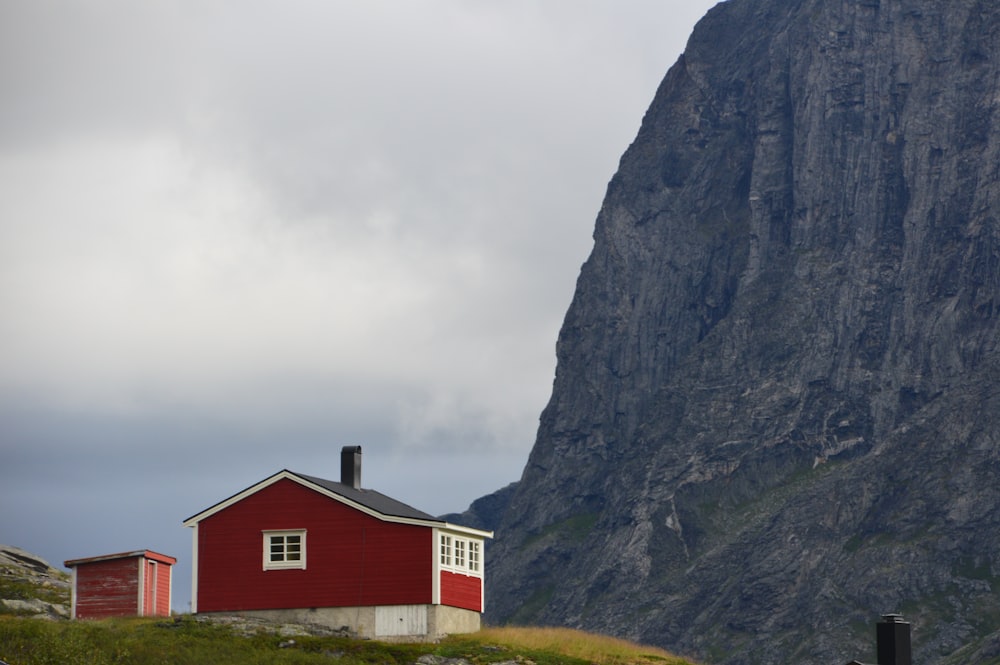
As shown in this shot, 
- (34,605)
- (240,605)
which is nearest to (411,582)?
(240,605)

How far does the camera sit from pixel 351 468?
7556 cm

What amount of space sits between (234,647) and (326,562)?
28.8 feet

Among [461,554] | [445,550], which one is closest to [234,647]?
[445,550]

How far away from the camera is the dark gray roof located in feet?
232

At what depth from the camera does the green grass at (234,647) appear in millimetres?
56531

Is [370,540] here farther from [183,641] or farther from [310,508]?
[183,641]

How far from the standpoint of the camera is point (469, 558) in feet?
242

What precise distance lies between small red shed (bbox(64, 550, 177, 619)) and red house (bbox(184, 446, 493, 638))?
2.17 m

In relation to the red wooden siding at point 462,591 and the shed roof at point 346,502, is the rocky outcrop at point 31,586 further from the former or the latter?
the red wooden siding at point 462,591

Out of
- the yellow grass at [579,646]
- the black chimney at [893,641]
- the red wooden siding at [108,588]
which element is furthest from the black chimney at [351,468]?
the black chimney at [893,641]

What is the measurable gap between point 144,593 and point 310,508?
7.85 meters

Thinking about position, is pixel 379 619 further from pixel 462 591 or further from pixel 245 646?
pixel 245 646

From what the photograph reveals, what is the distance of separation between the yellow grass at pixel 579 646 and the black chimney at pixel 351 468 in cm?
877

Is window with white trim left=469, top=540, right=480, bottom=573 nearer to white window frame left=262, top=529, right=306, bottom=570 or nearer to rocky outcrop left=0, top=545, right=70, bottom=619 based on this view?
white window frame left=262, top=529, right=306, bottom=570
